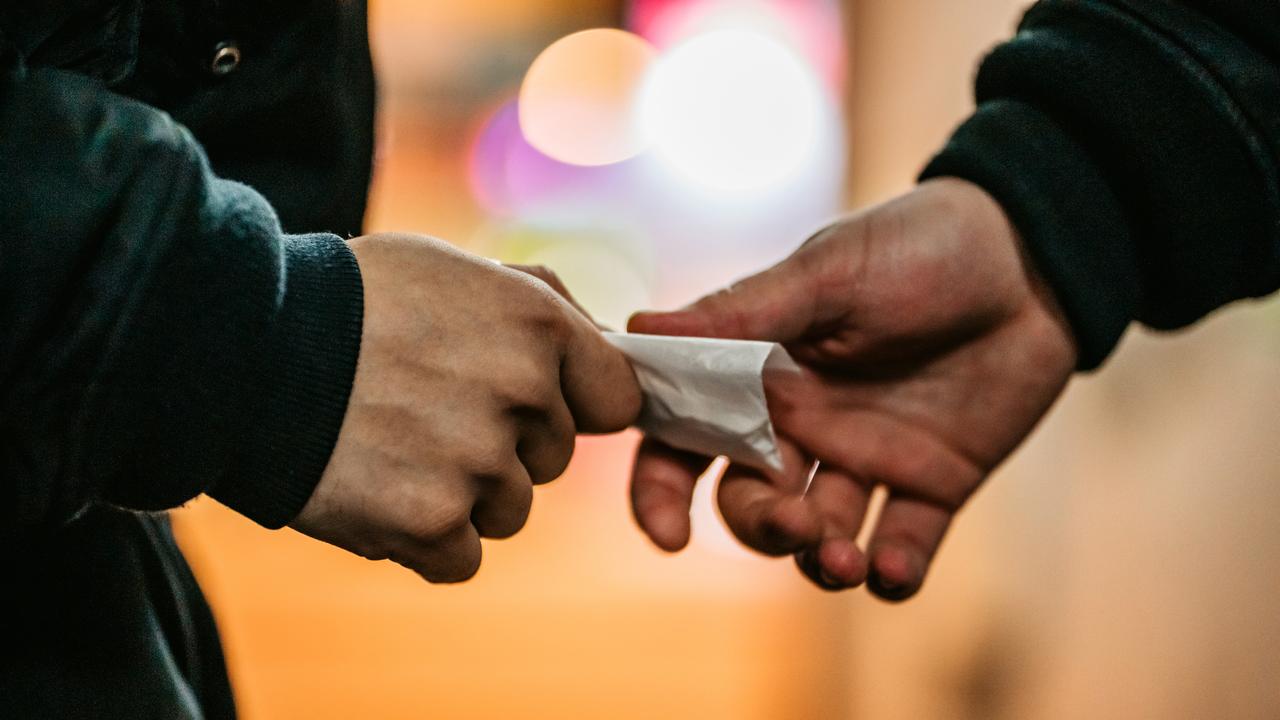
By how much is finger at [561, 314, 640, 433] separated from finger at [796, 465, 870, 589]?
0.56ft

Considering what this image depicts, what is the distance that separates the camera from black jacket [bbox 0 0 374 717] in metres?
0.35

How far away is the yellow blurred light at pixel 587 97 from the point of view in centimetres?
225

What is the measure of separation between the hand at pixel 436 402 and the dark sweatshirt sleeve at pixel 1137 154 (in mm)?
362

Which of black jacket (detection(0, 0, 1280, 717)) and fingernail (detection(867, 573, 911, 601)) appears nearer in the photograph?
black jacket (detection(0, 0, 1280, 717))

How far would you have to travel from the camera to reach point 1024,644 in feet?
4.02

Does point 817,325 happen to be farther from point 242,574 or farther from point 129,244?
point 242,574

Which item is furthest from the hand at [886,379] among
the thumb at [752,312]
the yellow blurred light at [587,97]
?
the yellow blurred light at [587,97]

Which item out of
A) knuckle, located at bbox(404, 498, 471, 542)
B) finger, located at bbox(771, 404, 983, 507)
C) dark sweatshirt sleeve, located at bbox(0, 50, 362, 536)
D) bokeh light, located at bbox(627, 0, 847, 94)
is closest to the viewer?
dark sweatshirt sleeve, located at bbox(0, 50, 362, 536)

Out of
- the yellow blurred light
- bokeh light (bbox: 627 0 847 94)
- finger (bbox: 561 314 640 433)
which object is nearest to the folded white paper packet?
finger (bbox: 561 314 640 433)

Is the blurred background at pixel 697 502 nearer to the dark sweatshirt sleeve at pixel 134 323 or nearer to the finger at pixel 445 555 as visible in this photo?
the finger at pixel 445 555

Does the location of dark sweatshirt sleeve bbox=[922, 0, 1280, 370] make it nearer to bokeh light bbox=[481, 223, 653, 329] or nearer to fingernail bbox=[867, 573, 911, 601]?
fingernail bbox=[867, 573, 911, 601]

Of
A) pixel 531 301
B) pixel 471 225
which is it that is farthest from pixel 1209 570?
pixel 471 225

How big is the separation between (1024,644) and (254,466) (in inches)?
43.4

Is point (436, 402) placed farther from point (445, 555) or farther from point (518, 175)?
point (518, 175)
